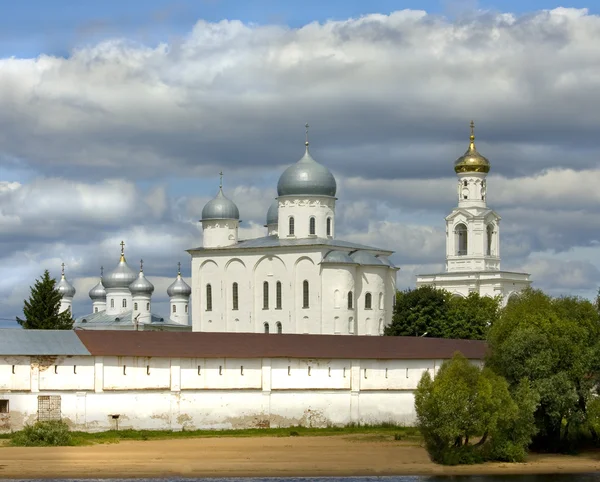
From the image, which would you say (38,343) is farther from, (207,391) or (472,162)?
(472,162)

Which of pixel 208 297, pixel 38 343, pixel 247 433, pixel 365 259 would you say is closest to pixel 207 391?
pixel 247 433

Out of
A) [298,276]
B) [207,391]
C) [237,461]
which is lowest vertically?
[237,461]

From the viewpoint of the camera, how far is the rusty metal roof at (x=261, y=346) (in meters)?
47.1

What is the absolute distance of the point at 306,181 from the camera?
7750cm

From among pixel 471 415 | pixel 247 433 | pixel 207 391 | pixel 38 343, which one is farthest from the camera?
pixel 207 391

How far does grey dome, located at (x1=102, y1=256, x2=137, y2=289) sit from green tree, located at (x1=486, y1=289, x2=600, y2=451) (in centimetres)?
6556

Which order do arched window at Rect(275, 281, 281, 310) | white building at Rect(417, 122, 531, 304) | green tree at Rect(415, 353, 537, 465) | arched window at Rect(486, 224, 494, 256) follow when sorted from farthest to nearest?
1. arched window at Rect(486, 224, 494, 256)
2. white building at Rect(417, 122, 531, 304)
3. arched window at Rect(275, 281, 281, 310)
4. green tree at Rect(415, 353, 537, 465)

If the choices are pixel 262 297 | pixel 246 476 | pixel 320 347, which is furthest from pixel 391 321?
pixel 246 476

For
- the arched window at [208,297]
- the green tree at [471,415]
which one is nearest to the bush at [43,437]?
the green tree at [471,415]

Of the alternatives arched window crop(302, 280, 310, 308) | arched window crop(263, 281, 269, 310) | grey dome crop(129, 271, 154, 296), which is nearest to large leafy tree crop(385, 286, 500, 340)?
arched window crop(302, 280, 310, 308)

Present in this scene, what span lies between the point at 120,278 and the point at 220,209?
2786 centimetres

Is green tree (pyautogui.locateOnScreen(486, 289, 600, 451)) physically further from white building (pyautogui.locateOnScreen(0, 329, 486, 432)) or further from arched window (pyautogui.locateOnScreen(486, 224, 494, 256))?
arched window (pyautogui.locateOnScreen(486, 224, 494, 256))

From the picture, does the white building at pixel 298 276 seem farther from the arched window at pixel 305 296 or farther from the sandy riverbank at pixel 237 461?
the sandy riverbank at pixel 237 461

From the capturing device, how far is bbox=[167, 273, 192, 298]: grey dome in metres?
110
